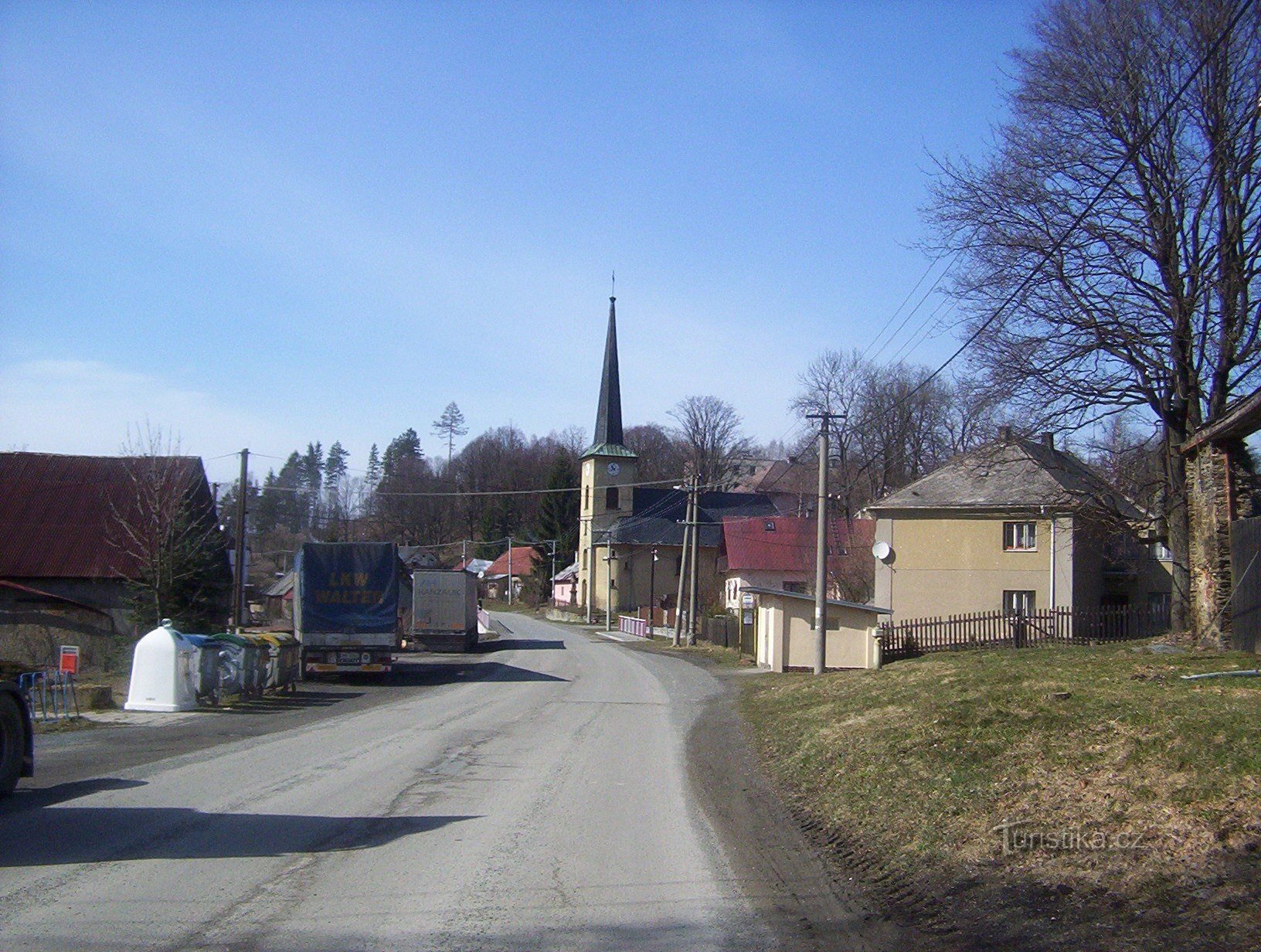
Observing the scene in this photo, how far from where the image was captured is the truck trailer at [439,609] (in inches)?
1641

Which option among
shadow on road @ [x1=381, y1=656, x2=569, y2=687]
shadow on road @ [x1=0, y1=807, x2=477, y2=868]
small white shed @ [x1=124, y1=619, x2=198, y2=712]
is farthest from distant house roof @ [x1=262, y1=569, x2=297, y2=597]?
shadow on road @ [x1=0, y1=807, x2=477, y2=868]

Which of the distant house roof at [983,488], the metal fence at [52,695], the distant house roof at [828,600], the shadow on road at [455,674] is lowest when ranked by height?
the shadow on road at [455,674]

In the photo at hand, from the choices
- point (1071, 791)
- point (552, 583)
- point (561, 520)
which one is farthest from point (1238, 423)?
point (552, 583)

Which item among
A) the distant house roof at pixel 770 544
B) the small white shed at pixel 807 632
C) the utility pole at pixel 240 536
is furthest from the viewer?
the distant house roof at pixel 770 544

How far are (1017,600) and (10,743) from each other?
3406cm

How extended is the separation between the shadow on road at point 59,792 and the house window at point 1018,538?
106 feet

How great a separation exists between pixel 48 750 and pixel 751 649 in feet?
98.9

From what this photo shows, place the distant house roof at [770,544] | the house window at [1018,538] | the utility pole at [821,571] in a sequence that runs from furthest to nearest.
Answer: the distant house roof at [770,544], the house window at [1018,538], the utility pole at [821,571]

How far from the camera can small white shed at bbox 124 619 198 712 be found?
742 inches

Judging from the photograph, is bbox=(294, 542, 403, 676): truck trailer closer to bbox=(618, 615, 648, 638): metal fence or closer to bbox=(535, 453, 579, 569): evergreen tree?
bbox=(618, 615, 648, 638): metal fence

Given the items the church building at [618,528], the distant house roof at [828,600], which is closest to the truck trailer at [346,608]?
the distant house roof at [828,600]

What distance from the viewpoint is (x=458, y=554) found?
113m

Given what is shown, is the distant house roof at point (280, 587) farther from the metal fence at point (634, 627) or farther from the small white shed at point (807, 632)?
the small white shed at point (807, 632)

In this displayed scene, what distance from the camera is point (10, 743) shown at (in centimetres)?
973
